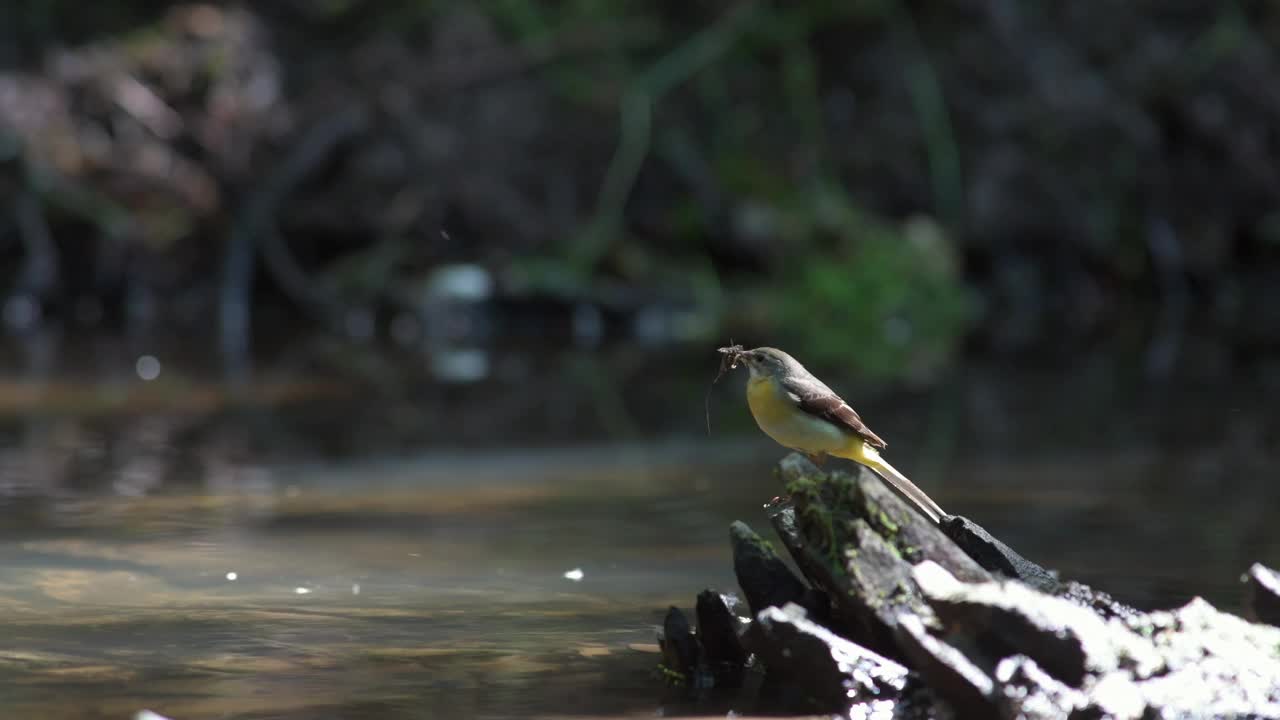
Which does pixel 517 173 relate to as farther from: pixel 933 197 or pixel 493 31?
pixel 933 197

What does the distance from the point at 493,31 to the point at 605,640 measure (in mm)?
19977

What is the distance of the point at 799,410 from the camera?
5.55m

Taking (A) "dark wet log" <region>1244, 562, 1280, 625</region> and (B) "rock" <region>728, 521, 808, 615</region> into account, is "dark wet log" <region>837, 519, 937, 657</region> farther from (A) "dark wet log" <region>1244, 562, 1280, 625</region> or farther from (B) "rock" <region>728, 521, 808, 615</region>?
(A) "dark wet log" <region>1244, 562, 1280, 625</region>

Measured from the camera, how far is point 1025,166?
26766mm

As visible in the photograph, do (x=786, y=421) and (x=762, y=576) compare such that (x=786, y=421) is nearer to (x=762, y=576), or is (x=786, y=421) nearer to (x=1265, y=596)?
(x=762, y=576)

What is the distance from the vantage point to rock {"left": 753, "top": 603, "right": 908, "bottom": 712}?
493cm

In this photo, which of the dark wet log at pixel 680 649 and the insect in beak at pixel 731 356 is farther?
the insect in beak at pixel 731 356

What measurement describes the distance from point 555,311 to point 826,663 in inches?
725

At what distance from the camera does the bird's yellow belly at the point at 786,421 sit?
554cm

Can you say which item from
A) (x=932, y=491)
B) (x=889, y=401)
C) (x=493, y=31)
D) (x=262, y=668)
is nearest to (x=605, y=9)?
(x=493, y=31)

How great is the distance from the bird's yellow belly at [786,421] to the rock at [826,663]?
692 millimetres

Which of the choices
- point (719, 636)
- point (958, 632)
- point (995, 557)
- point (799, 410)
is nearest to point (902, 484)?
point (995, 557)

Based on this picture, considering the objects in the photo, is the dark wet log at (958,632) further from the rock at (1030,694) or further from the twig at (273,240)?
the twig at (273,240)

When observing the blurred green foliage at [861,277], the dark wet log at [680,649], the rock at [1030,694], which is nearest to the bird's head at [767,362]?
the dark wet log at [680,649]
